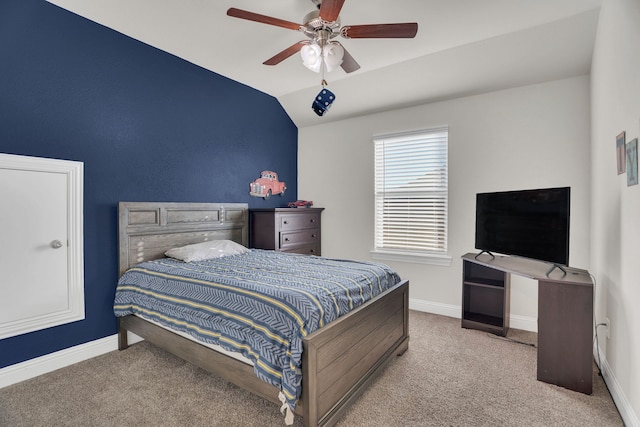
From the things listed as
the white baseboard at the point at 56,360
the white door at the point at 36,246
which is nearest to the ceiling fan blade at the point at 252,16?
the white door at the point at 36,246

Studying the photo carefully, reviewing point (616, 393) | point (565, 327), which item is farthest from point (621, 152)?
point (616, 393)

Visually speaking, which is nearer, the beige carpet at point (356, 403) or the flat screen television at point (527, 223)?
the beige carpet at point (356, 403)

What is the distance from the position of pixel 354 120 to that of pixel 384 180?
936mm

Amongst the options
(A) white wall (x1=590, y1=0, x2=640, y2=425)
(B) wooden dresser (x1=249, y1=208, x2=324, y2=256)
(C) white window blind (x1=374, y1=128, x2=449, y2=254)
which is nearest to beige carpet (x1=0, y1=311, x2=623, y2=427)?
(A) white wall (x1=590, y1=0, x2=640, y2=425)

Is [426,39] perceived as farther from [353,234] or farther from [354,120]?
[353,234]

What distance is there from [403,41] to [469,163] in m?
1.47

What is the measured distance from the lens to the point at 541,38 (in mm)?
2662

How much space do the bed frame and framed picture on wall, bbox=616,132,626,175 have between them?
5.16 feet

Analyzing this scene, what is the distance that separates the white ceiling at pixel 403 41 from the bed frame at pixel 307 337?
155cm

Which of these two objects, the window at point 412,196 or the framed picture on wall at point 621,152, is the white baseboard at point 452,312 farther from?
the framed picture on wall at point 621,152

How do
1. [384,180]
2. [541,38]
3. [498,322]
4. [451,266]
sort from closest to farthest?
[541,38], [498,322], [451,266], [384,180]

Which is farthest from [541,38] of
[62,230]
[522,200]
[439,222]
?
[62,230]

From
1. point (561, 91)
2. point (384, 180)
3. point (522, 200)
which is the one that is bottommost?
point (522, 200)

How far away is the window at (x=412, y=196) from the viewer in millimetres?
3715
